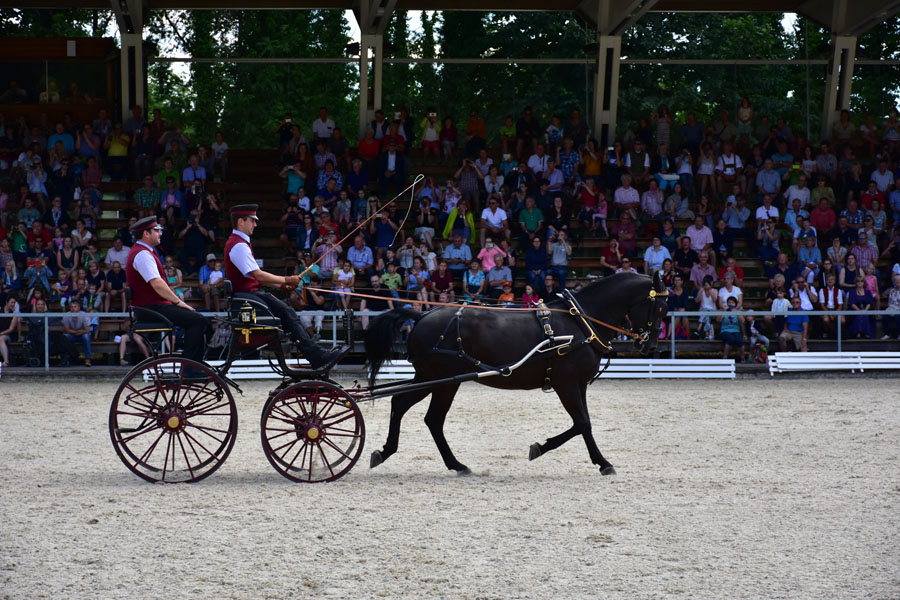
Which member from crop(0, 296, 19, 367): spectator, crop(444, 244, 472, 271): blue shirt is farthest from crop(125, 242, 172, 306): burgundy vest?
crop(444, 244, 472, 271): blue shirt

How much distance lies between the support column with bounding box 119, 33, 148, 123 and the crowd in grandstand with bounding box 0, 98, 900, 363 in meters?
0.66

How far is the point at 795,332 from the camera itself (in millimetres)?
17406

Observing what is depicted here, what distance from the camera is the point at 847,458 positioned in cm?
967

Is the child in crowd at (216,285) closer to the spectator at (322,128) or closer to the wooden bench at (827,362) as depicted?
the spectator at (322,128)

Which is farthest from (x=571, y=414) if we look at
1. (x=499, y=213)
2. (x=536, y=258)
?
(x=499, y=213)

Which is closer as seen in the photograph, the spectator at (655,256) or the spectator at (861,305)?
the spectator at (861,305)

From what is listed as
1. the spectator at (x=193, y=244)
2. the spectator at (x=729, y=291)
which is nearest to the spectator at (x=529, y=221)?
the spectator at (x=729, y=291)

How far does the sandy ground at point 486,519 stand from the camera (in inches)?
227

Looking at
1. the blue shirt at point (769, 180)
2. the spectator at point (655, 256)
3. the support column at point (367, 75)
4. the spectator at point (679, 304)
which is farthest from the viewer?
the support column at point (367, 75)

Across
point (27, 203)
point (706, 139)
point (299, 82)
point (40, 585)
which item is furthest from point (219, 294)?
point (40, 585)

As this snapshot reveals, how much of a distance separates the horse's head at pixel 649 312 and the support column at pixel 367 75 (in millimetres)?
14012

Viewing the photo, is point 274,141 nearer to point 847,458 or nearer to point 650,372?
point 650,372

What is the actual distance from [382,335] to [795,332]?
10.4 m

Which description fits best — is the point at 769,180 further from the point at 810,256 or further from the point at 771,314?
the point at 771,314
